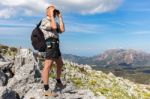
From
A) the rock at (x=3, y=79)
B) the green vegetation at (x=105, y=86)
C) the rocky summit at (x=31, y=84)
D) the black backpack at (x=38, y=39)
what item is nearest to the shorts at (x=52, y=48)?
the black backpack at (x=38, y=39)

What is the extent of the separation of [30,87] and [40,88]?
24.5 inches

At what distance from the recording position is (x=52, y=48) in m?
14.0

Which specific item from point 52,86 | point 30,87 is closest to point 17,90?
point 30,87

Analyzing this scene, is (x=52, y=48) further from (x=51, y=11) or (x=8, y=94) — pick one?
(x=8, y=94)

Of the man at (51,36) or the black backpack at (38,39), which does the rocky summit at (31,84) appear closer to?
the man at (51,36)

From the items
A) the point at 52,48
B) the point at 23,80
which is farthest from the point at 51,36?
the point at 23,80

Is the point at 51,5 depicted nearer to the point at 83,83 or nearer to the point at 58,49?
the point at 58,49

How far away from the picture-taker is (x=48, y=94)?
14.4 m

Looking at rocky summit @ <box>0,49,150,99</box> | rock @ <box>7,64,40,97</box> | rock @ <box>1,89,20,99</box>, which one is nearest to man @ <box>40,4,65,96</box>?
rocky summit @ <box>0,49,150,99</box>

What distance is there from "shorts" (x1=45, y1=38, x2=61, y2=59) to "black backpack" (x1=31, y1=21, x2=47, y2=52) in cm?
38

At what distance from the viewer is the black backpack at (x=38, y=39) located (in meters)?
14.4

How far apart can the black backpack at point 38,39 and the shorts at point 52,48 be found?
38 cm

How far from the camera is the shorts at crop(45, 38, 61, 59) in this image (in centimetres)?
1402

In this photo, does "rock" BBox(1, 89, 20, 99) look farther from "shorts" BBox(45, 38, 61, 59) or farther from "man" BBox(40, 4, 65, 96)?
"shorts" BBox(45, 38, 61, 59)
